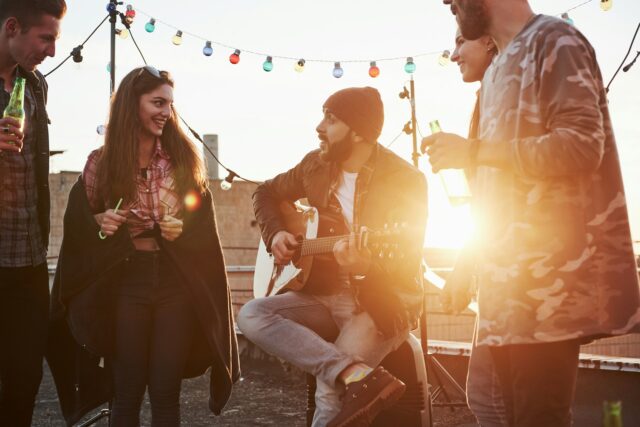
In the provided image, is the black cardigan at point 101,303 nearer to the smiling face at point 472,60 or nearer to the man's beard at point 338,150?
the man's beard at point 338,150

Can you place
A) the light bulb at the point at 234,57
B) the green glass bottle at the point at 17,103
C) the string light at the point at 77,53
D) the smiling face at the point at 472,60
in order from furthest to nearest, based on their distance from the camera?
the light bulb at the point at 234,57 < the string light at the point at 77,53 < the green glass bottle at the point at 17,103 < the smiling face at the point at 472,60

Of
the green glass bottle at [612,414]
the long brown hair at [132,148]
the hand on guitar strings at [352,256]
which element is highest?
the long brown hair at [132,148]

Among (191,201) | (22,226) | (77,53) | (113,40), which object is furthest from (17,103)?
(77,53)

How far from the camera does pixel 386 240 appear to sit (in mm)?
3566

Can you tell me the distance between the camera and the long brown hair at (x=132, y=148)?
3.49 m

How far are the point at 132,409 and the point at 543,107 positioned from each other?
7.72 ft

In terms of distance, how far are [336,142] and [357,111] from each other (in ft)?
0.73

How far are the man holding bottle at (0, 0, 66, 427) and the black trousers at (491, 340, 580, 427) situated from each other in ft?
7.19

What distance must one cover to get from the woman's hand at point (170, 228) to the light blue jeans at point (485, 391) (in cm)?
166

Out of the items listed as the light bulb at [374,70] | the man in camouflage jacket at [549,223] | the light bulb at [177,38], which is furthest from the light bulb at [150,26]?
the man in camouflage jacket at [549,223]

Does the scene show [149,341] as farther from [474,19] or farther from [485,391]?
[474,19]

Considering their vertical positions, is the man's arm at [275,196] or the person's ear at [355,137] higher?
the person's ear at [355,137]

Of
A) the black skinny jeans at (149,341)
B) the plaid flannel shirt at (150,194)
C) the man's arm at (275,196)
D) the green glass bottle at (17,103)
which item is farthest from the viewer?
the man's arm at (275,196)

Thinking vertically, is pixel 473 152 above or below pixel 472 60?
below
